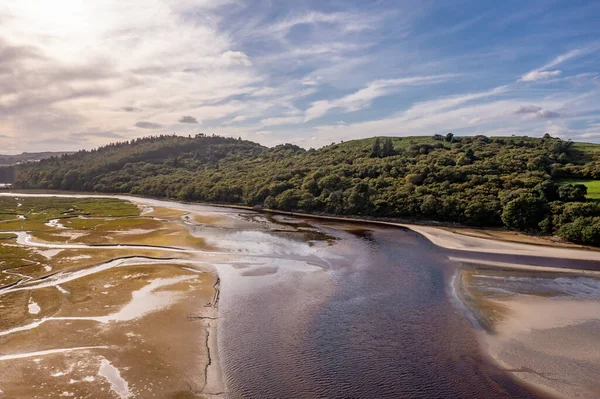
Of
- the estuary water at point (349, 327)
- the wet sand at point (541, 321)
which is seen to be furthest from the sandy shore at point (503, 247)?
the wet sand at point (541, 321)

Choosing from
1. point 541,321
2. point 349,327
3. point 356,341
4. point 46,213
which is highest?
point 46,213

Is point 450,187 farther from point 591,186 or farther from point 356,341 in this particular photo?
point 356,341

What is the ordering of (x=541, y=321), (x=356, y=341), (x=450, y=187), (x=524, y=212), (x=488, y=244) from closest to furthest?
(x=356, y=341) → (x=541, y=321) → (x=488, y=244) → (x=524, y=212) → (x=450, y=187)

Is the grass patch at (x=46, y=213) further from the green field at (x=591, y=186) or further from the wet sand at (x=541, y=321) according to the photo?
the green field at (x=591, y=186)

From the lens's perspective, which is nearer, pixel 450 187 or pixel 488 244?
pixel 488 244

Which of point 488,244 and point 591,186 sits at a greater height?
point 591,186

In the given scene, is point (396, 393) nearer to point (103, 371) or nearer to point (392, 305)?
point (392, 305)

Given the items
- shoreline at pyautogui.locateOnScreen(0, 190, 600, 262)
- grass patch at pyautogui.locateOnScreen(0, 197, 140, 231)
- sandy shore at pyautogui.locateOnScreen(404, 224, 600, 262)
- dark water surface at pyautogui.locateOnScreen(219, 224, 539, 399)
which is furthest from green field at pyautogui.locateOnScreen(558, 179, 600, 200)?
grass patch at pyautogui.locateOnScreen(0, 197, 140, 231)

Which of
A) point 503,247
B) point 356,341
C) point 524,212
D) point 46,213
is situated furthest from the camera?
point 46,213

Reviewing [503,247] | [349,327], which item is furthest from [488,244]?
[349,327]

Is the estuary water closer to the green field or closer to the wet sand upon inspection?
the wet sand
